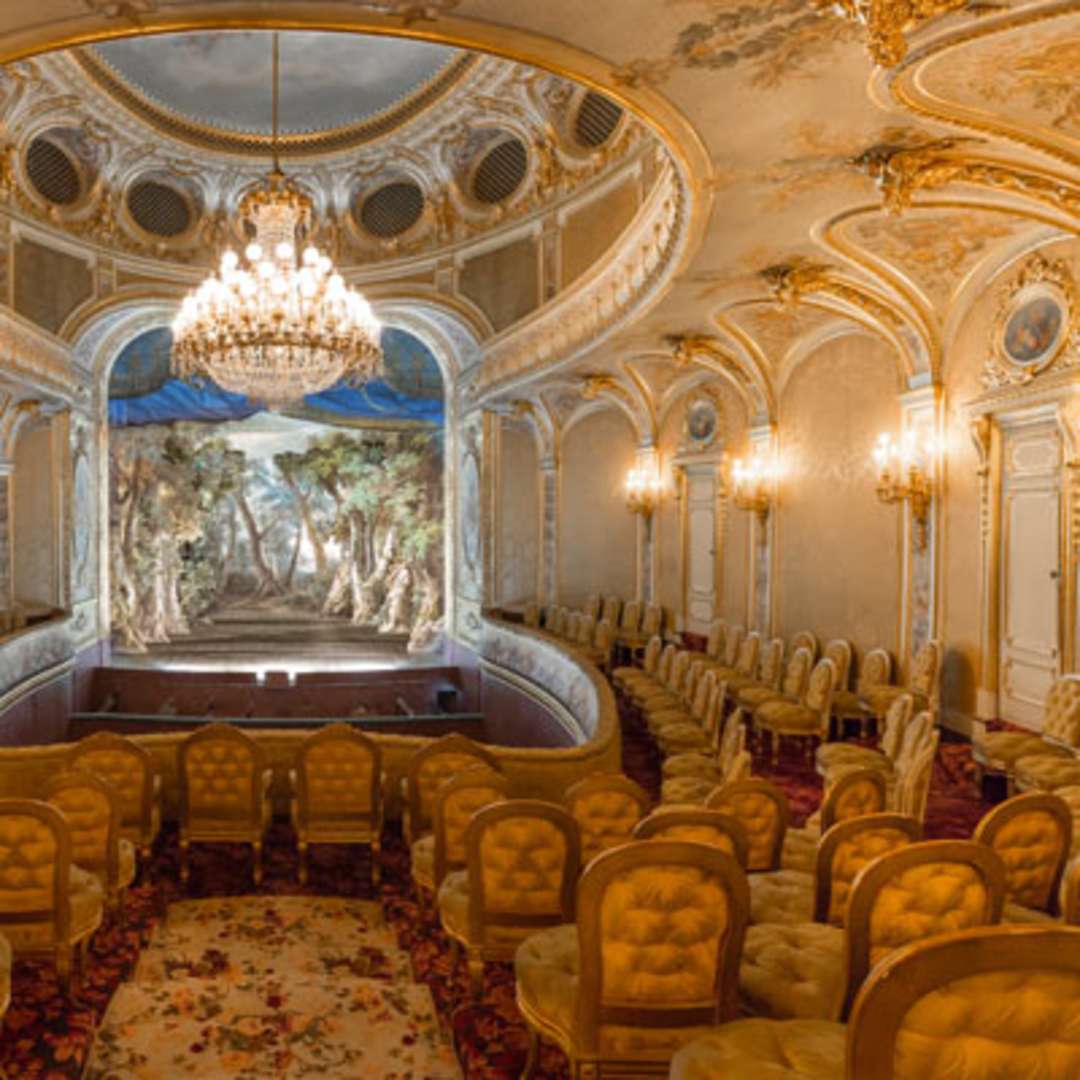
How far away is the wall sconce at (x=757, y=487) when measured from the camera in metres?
11.3

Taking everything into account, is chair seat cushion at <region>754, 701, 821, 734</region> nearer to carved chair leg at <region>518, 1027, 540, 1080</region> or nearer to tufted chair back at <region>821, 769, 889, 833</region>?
tufted chair back at <region>821, 769, 889, 833</region>

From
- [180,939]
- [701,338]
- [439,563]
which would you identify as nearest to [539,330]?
[701,338]

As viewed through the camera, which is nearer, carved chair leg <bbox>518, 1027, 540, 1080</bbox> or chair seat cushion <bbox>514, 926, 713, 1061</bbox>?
chair seat cushion <bbox>514, 926, 713, 1061</bbox>

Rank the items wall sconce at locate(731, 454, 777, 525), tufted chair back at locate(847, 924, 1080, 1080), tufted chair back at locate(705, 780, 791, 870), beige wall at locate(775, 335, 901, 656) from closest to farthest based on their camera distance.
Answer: tufted chair back at locate(847, 924, 1080, 1080) < tufted chair back at locate(705, 780, 791, 870) < beige wall at locate(775, 335, 901, 656) < wall sconce at locate(731, 454, 777, 525)

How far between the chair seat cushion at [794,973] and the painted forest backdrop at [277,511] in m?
13.4

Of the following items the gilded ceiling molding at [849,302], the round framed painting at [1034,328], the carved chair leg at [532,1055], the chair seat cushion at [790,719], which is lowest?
the carved chair leg at [532,1055]

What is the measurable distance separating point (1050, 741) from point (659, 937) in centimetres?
500

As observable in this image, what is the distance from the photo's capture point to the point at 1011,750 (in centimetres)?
658

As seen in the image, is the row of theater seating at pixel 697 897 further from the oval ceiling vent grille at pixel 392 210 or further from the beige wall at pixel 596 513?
the oval ceiling vent grille at pixel 392 210

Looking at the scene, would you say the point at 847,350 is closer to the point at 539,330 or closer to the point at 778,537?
the point at 778,537

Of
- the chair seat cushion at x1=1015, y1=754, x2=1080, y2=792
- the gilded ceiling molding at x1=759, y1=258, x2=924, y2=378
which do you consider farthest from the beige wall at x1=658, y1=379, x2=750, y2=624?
the chair seat cushion at x1=1015, y1=754, x2=1080, y2=792

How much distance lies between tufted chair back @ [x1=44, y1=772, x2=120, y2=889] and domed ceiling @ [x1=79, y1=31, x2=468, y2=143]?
9.88 m

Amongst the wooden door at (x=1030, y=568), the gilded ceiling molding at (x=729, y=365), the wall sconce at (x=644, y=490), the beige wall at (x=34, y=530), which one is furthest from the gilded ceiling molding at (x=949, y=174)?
the beige wall at (x=34, y=530)

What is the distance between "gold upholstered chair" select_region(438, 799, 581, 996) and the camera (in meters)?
3.62
